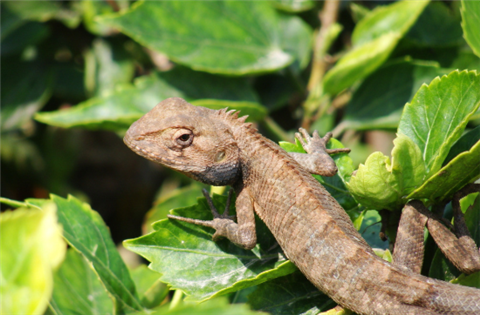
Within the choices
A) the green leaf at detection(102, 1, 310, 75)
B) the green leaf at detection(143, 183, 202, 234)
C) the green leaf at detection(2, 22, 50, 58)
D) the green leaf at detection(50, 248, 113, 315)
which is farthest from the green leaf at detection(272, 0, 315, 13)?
the green leaf at detection(50, 248, 113, 315)

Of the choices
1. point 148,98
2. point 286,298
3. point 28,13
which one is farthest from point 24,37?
point 286,298

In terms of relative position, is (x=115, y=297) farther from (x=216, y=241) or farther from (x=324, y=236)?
(x=324, y=236)

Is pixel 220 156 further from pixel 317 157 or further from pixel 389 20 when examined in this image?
pixel 389 20

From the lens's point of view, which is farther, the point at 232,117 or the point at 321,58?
the point at 321,58

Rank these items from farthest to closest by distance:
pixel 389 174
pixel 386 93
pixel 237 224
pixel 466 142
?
1. pixel 386 93
2. pixel 237 224
3. pixel 466 142
4. pixel 389 174

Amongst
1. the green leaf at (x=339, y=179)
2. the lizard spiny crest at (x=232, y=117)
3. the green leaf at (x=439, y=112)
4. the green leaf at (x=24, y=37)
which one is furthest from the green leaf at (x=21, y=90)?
→ the green leaf at (x=439, y=112)

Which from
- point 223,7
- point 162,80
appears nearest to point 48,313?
point 162,80

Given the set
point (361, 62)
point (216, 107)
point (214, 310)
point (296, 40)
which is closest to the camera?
point (214, 310)
